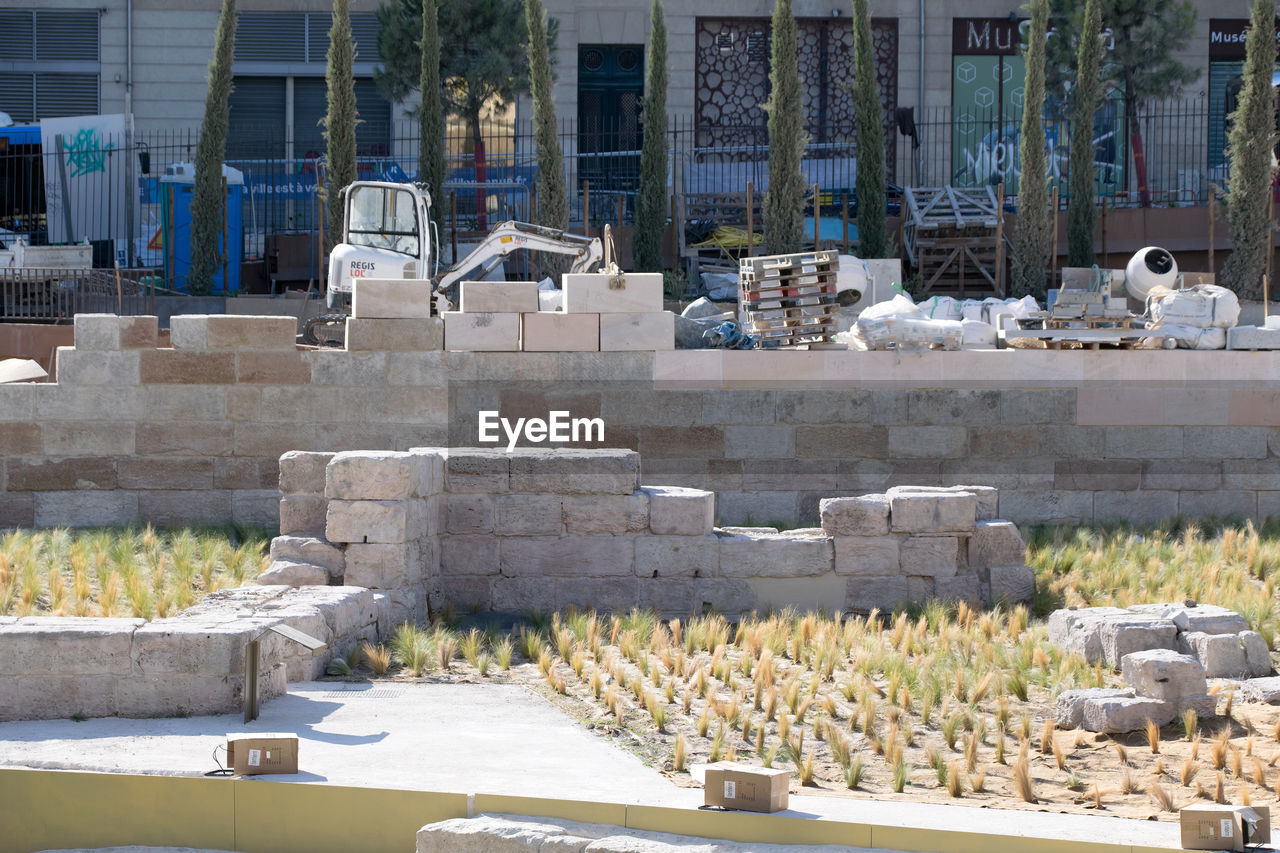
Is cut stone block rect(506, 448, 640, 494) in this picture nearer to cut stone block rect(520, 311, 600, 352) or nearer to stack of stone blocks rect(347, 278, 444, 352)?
cut stone block rect(520, 311, 600, 352)

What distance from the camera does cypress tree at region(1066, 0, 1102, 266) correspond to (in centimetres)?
2467

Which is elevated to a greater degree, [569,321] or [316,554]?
[569,321]

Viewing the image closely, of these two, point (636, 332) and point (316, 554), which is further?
point (636, 332)

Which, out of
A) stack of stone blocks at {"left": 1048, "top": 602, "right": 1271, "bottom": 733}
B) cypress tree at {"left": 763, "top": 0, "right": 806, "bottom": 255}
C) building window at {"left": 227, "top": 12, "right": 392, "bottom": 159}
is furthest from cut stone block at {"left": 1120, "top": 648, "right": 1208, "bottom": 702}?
building window at {"left": 227, "top": 12, "right": 392, "bottom": 159}

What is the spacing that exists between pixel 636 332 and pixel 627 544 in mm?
3796

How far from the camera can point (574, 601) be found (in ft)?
40.8

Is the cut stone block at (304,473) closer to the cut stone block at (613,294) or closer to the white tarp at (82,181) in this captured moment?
the cut stone block at (613,294)

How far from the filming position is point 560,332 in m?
15.7

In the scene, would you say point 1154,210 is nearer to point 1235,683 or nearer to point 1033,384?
point 1033,384

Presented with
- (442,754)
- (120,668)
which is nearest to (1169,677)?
(442,754)

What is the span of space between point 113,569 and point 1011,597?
7703 mm

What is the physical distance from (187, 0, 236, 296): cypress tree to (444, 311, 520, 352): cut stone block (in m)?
11.2

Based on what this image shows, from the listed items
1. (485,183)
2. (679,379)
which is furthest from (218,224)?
(679,379)

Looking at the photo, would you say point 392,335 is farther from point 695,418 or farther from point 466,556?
point 466,556
